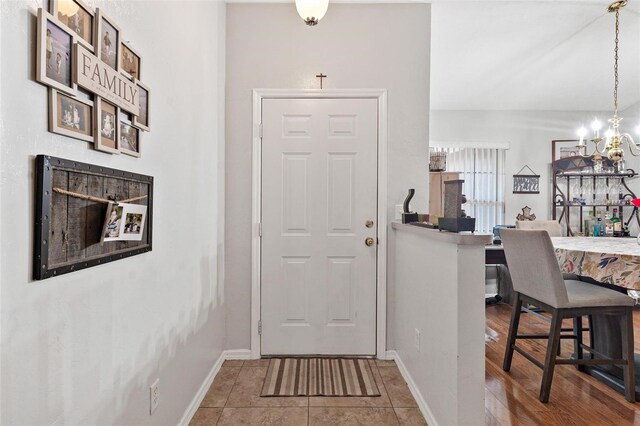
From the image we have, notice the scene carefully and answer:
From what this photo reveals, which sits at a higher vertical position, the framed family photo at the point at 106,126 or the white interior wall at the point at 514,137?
the white interior wall at the point at 514,137

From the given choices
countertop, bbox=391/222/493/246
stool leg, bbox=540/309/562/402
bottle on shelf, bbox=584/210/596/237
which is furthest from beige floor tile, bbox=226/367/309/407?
bottle on shelf, bbox=584/210/596/237

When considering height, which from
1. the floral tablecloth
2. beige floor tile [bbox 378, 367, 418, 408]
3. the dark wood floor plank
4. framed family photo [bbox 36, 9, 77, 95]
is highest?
framed family photo [bbox 36, 9, 77, 95]

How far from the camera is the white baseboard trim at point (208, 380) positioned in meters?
1.87

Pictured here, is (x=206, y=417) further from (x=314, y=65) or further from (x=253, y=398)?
(x=314, y=65)

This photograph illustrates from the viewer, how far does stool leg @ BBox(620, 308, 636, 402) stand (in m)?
2.06

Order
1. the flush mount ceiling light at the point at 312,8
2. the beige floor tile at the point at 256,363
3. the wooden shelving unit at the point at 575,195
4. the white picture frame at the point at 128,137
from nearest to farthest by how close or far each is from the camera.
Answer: the white picture frame at the point at 128,137 < the flush mount ceiling light at the point at 312,8 < the beige floor tile at the point at 256,363 < the wooden shelving unit at the point at 575,195

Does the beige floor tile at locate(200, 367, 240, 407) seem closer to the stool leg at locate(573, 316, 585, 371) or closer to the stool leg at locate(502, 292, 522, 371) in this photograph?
the stool leg at locate(502, 292, 522, 371)

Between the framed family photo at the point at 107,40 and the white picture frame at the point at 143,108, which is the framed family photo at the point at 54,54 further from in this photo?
the white picture frame at the point at 143,108

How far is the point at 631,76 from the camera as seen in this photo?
14.7 feet

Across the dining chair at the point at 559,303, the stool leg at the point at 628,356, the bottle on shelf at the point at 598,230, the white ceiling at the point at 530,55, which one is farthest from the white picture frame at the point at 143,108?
the bottle on shelf at the point at 598,230

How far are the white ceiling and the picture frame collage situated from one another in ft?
8.60

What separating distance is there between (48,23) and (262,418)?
6.48 feet

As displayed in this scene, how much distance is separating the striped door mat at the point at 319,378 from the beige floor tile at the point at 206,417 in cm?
31

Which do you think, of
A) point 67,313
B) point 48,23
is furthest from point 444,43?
point 67,313
